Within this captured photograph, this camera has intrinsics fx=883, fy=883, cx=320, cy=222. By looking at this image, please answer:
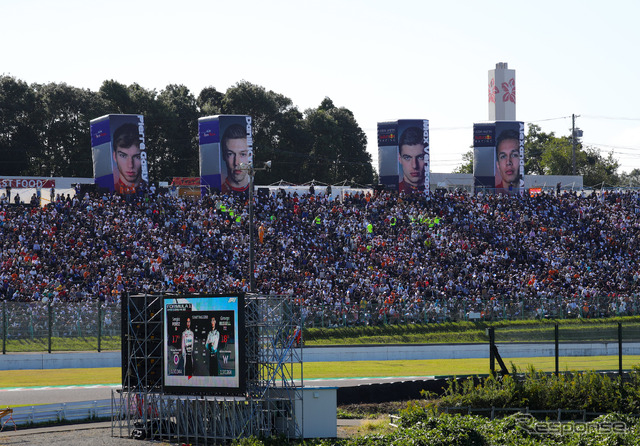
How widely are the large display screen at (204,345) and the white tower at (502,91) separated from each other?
92807 millimetres

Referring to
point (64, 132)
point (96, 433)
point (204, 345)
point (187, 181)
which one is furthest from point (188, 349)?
point (64, 132)

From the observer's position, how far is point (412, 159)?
212 ft

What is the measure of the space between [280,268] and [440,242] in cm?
1202

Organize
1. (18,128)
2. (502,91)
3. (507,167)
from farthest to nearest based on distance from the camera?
(502,91) < (18,128) < (507,167)

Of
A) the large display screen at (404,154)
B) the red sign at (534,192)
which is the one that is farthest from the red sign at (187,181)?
the red sign at (534,192)

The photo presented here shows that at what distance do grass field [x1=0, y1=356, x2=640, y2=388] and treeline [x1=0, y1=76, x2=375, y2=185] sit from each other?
43761 millimetres

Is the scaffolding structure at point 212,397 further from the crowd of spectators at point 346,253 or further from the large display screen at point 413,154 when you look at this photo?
the large display screen at point 413,154

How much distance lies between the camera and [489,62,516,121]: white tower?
369ft

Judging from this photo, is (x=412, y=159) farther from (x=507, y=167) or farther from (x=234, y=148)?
(x=234, y=148)

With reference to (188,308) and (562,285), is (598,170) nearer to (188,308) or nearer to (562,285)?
(562,285)

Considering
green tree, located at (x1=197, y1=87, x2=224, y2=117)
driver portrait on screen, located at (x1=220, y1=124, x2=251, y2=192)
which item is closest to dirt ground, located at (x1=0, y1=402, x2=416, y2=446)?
driver portrait on screen, located at (x1=220, y1=124, x2=251, y2=192)

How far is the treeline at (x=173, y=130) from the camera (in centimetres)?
8512

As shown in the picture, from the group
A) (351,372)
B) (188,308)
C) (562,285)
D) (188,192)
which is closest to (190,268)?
(188,192)

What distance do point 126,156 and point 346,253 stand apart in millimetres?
15574
